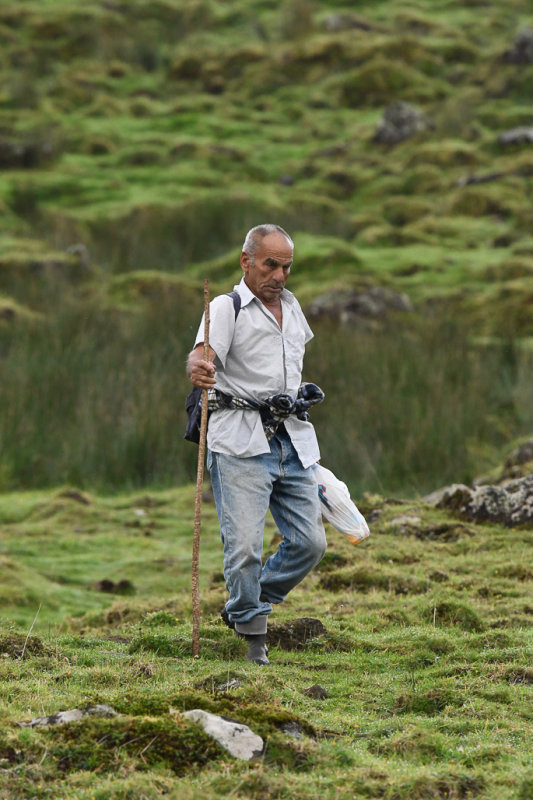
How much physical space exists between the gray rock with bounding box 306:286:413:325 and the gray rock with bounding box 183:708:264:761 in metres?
14.9

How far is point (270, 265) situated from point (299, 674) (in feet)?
6.45

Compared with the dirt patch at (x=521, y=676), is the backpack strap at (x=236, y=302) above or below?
above

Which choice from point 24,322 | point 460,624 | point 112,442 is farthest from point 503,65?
point 460,624

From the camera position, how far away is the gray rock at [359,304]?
19.3 metres

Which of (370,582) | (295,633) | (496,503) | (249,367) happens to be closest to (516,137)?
(496,503)

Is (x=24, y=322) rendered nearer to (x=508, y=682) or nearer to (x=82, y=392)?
(x=82, y=392)

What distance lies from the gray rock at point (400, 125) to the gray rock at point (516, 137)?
272 cm

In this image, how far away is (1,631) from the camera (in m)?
5.94

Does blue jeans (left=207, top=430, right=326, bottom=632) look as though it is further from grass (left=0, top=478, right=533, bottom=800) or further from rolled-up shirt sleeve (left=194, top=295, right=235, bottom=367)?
rolled-up shirt sleeve (left=194, top=295, right=235, bottom=367)

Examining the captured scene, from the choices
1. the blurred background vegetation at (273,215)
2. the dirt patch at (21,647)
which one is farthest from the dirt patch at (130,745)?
the blurred background vegetation at (273,215)

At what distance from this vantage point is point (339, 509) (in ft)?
20.6

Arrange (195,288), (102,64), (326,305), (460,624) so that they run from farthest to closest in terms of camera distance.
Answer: (102,64)
(195,288)
(326,305)
(460,624)

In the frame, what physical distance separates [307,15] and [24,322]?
103 ft

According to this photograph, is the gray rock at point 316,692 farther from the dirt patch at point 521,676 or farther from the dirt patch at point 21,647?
the dirt patch at point 21,647
